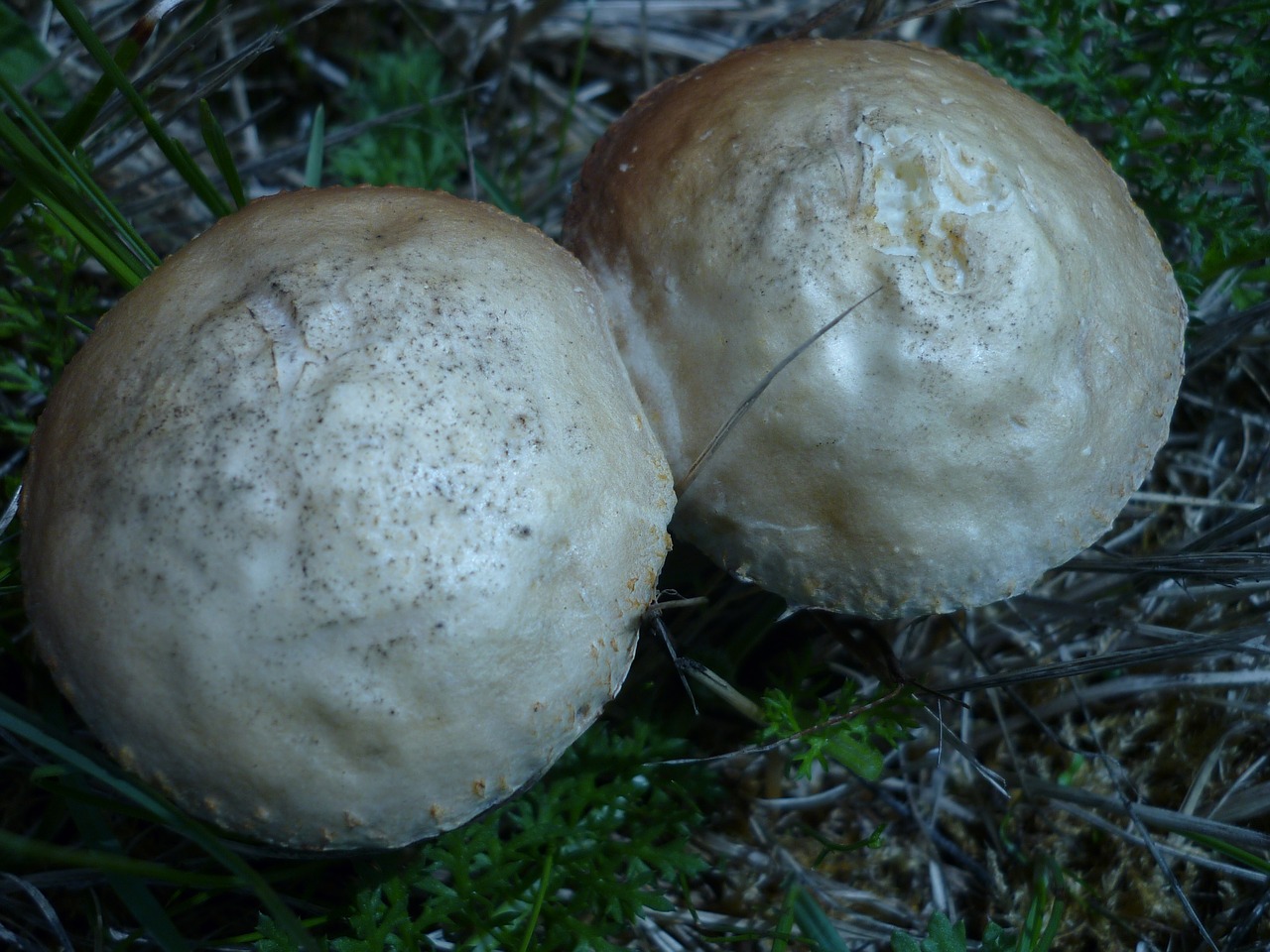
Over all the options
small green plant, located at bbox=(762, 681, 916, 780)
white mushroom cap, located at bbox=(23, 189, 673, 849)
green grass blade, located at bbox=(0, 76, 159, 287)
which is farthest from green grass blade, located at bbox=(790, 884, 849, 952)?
green grass blade, located at bbox=(0, 76, 159, 287)

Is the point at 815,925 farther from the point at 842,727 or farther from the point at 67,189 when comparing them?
the point at 67,189

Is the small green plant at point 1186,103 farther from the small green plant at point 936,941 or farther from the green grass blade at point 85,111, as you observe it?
the green grass blade at point 85,111

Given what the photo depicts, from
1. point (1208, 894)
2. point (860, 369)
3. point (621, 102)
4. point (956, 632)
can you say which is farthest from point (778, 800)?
point (621, 102)

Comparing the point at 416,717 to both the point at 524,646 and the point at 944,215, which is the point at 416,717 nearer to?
the point at 524,646

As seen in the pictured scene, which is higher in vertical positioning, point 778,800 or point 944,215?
point 944,215

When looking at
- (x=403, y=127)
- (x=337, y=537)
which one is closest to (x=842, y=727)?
(x=337, y=537)

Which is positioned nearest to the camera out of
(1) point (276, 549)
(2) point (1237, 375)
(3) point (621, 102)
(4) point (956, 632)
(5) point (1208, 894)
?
(1) point (276, 549)
